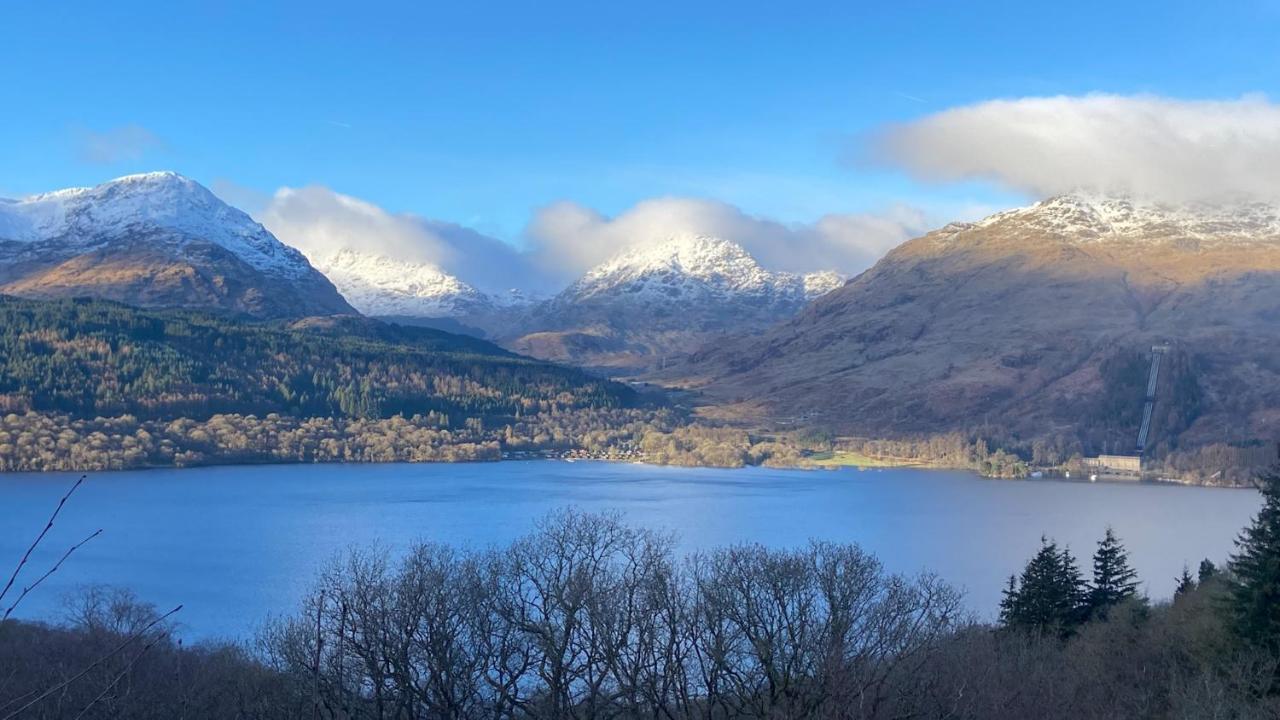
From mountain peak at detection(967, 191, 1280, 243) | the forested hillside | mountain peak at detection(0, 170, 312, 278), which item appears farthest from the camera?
mountain peak at detection(0, 170, 312, 278)

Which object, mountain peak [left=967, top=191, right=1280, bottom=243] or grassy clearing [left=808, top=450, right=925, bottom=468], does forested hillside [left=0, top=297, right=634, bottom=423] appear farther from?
mountain peak [left=967, top=191, right=1280, bottom=243]

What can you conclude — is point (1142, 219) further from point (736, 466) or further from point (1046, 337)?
point (736, 466)

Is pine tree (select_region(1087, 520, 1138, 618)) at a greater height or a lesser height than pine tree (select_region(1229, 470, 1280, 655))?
lesser

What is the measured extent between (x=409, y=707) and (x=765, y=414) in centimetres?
11447

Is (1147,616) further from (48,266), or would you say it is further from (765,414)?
(48,266)

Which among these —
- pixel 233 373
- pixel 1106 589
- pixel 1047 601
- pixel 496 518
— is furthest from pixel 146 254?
pixel 1047 601

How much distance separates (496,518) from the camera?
6059 cm

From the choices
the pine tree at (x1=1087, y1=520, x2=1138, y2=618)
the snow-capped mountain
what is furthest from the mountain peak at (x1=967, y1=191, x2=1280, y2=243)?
the pine tree at (x1=1087, y1=520, x2=1138, y2=618)

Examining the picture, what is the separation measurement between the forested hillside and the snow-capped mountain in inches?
1231

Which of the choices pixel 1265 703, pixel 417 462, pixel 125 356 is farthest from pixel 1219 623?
pixel 125 356

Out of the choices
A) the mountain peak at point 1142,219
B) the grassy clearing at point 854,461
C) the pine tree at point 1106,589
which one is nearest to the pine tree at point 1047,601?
the pine tree at point 1106,589

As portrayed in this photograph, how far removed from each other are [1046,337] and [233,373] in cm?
8695

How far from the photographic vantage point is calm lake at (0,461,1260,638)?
152ft

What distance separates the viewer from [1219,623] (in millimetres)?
20562
